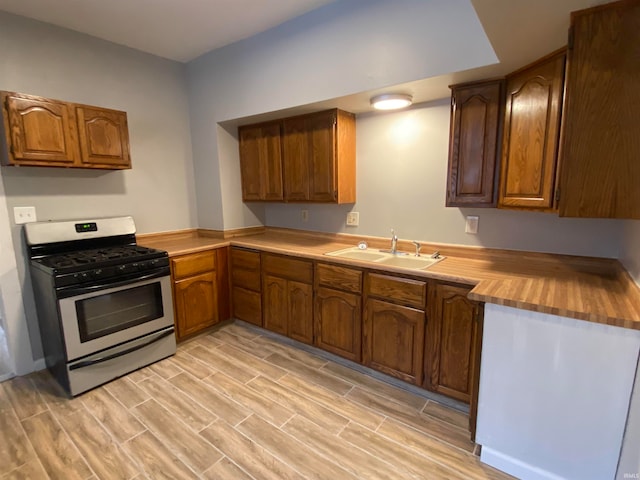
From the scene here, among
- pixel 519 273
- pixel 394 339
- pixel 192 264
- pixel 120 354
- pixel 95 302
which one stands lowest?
pixel 120 354

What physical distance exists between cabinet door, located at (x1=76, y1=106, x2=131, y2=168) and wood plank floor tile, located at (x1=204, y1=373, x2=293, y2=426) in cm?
188

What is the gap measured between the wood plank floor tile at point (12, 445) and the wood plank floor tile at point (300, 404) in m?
1.22

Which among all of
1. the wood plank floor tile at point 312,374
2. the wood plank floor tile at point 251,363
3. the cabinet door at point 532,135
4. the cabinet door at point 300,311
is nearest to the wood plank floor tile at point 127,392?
the wood plank floor tile at point 251,363

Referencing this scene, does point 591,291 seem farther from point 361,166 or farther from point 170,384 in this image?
point 170,384

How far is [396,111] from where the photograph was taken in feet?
8.29

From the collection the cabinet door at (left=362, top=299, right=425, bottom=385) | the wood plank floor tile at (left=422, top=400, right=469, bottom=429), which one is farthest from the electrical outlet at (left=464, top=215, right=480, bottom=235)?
the wood plank floor tile at (left=422, top=400, right=469, bottom=429)

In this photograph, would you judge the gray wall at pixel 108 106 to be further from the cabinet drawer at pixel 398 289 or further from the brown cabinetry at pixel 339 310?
the cabinet drawer at pixel 398 289

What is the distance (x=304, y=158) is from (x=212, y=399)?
199 cm

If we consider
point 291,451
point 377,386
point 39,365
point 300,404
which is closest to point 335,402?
point 300,404

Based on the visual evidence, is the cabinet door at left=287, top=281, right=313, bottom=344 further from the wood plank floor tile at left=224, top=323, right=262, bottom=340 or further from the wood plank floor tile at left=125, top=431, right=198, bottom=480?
the wood plank floor tile at left=125, top=431, right=198, bottom=480

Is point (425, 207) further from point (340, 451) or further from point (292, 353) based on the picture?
point (340, 451)

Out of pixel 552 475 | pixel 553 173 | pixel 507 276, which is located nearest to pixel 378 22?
pixel 553 173

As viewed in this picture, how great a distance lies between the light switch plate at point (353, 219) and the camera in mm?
2885

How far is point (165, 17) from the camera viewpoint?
2.38 metres
